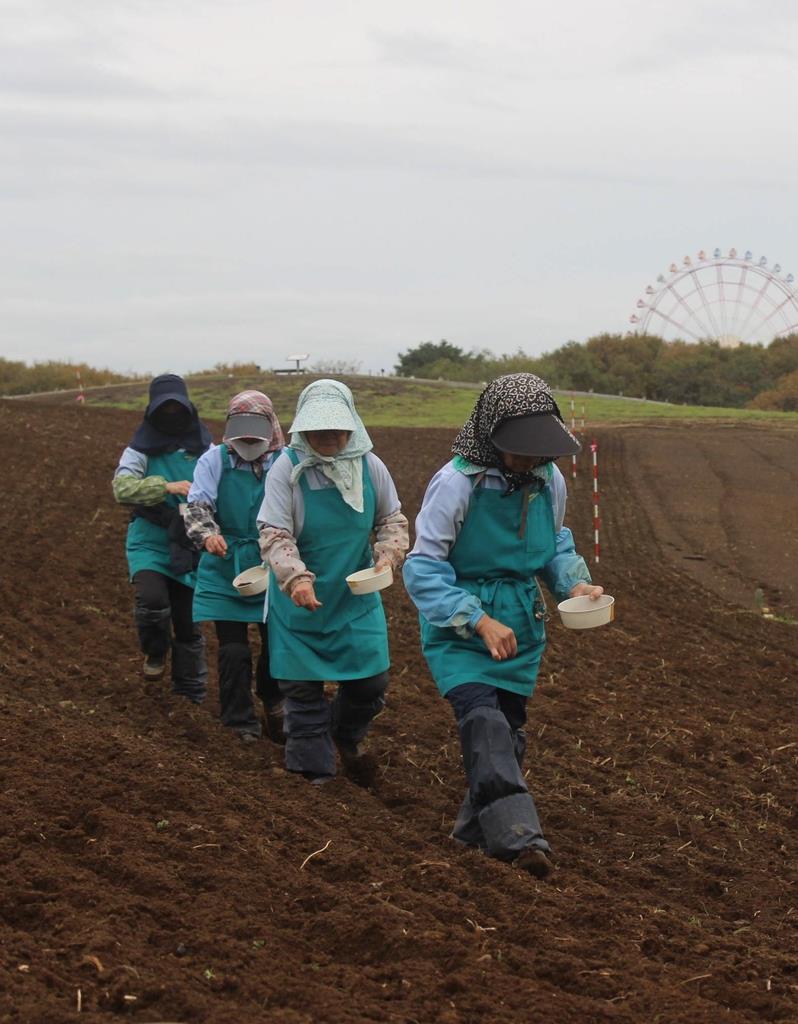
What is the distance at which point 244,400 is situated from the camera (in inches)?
285

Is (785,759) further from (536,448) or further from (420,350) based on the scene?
(420,350)

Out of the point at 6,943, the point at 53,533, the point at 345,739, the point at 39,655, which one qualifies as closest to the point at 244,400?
the point at 345,739

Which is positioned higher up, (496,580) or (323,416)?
(323,416)

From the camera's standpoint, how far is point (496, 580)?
5367mm

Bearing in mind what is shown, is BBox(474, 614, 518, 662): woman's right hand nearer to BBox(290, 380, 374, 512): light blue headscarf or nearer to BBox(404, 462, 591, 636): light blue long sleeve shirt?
BBox(404, 462, 591, 636): light blue long sleeve shirt

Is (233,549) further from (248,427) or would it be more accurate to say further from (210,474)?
(248,427)

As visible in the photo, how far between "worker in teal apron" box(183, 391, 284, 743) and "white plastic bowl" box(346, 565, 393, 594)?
1387 millimetres

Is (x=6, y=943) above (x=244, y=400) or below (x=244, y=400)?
below

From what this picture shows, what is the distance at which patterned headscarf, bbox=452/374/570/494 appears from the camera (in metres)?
5.14

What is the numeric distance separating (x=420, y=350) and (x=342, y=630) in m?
61.7

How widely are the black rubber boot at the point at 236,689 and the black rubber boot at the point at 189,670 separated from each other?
34.0 inches

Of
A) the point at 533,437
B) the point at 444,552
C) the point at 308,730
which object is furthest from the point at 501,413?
the point at 308,730

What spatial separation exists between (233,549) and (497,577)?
86.8 inches

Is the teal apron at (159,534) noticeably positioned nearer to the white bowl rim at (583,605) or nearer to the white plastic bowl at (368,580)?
the white plastic bowl at (368,580)
